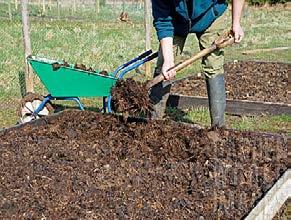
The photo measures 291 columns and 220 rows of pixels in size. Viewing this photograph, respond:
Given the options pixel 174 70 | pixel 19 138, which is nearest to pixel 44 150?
pixel 19 138

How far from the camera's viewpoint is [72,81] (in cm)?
573

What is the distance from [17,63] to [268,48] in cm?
629

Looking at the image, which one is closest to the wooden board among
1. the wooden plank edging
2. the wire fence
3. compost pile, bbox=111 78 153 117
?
compost pile, bbox=111 78 153 117

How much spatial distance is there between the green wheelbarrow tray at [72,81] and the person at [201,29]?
1.55ft

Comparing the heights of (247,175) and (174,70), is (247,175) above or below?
below

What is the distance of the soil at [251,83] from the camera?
7.91 m

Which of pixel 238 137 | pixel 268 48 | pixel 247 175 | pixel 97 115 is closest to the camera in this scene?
pixel 247 175

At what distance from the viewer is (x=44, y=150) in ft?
15.9

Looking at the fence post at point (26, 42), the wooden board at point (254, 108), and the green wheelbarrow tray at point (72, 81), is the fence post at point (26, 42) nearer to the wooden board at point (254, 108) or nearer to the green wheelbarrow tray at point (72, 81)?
the green wheelbarrow tray at point (72, 81)

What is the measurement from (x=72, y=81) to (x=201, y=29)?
1.36 meters

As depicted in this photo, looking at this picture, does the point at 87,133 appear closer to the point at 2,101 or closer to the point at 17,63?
the point at 2,101

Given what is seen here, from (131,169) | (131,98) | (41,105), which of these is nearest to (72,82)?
(41,105)

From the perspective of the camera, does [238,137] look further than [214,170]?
Yes

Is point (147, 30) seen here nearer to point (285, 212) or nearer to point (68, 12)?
point (285, 212)
